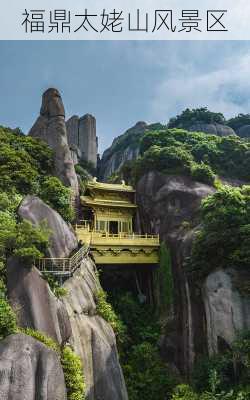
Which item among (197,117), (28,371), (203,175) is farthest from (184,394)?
(197,117)

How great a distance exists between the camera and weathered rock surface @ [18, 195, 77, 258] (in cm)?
1677

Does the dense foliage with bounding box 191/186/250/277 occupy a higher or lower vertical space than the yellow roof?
lower

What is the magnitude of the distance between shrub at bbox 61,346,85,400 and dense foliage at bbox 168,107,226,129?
5037cm

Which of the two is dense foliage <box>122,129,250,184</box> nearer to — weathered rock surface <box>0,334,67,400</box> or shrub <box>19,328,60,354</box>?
shrub <box>19,328,60,354</box>

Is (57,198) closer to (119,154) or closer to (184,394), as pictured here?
(184,394)

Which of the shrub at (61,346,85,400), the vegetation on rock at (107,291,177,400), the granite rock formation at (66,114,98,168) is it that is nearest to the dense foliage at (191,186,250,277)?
the vegetation on rock at (107,291,177,400)

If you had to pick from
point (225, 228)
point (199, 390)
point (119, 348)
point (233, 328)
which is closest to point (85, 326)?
point (119, 348)

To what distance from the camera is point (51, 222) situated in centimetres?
1759

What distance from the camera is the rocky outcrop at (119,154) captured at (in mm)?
57166

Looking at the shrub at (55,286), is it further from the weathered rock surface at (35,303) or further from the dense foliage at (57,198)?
the dense foliage at (57,198)

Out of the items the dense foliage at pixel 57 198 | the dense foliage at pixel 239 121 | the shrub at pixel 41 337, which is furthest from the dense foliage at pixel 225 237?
the dense foliage at pixel 239 121

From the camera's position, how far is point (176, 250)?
2112cm

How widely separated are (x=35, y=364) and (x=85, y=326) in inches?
173

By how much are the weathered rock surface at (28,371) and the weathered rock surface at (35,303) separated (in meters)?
1.27
